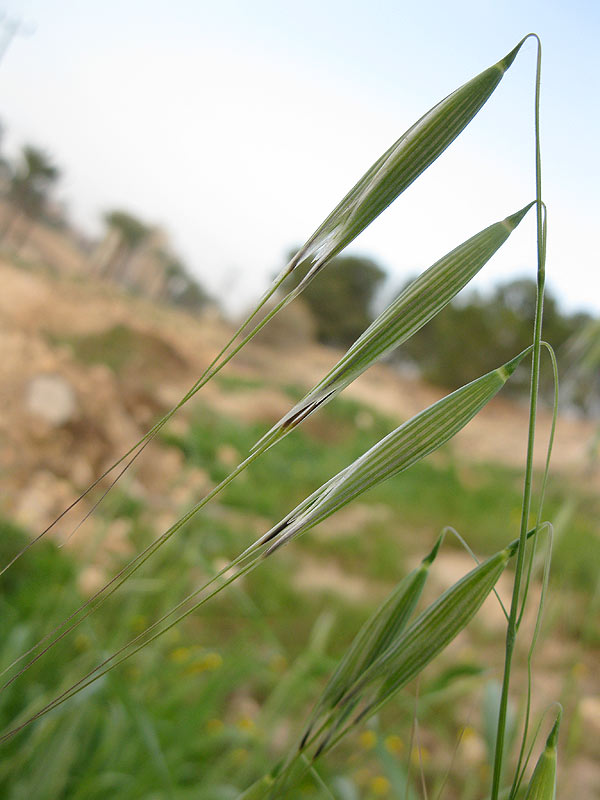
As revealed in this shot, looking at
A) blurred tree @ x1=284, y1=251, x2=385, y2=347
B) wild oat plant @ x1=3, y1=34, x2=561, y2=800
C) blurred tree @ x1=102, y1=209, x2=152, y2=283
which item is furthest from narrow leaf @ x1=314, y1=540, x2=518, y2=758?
blurred tree @ x1=102, y1=209, x2=152, y2=283

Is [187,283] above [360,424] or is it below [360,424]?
below

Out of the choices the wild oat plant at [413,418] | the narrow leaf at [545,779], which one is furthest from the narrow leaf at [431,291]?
the narrow leaf at [545,779]

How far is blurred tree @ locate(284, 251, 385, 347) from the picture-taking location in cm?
890

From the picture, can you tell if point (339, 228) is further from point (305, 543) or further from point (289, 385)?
point (289, 385)

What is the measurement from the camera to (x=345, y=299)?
9.08 metres

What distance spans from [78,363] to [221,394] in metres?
1.29

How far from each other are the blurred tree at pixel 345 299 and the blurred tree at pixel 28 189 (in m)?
3.70

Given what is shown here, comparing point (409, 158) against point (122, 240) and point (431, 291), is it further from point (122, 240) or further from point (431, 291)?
point (122, 240)

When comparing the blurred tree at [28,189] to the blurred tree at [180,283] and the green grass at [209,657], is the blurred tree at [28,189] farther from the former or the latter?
the green grass at [209,657]

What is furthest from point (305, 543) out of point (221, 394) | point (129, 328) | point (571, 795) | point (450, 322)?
point (450, 322)

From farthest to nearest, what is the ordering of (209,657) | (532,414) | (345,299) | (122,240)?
(122,240) < (345,299) < (209,657) < (532,414)

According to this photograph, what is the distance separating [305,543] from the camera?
272 centimetres

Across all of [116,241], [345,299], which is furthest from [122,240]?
[345,299]

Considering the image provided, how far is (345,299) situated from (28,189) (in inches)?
178
